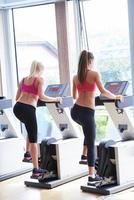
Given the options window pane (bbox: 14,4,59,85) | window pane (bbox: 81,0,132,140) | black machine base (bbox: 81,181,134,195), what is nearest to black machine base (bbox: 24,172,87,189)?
black machine base (bbox: 81,181,134,195)

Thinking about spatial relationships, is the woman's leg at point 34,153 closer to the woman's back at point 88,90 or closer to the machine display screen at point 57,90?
the machine display screen at point 57,90

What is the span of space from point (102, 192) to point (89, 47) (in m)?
2.58

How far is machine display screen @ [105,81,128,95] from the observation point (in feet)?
16.5

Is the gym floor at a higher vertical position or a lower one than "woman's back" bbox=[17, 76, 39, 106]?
lower

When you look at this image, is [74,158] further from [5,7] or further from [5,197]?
[5,7]

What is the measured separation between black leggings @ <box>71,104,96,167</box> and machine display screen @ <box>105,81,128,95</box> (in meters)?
0.37

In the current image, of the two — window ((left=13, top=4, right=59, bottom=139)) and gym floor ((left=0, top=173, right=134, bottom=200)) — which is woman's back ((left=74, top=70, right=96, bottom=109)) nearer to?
gym floor ((left=0, top=173, right=134, bottom=200))

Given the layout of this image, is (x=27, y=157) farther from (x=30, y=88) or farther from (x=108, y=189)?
(x=108, y=189)

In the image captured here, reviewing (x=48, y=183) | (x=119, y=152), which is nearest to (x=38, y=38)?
(x=48, y=183)

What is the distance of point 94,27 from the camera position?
6.46 m

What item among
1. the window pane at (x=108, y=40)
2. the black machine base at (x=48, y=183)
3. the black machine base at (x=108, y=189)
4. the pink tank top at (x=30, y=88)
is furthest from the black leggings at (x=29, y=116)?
the window pane at (x=108, y=40)

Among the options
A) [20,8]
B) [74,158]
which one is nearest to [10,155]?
[74,158]

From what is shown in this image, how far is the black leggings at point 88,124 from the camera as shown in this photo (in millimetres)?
4969

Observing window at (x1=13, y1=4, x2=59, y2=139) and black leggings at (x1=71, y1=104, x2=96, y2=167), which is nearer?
black leggings at (x1=71, y1=104, x2=96, y2=167)
